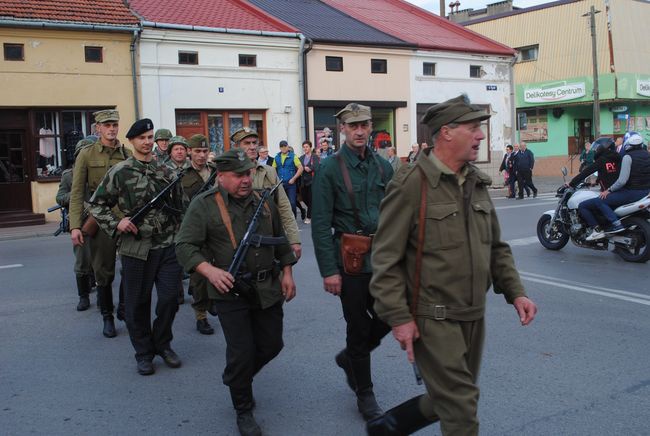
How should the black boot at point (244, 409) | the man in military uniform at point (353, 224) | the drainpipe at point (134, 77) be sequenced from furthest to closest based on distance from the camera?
the drainpipe at point (134, 77), the man in military uniform at point (353, 224), the black boot at point (244, 409)

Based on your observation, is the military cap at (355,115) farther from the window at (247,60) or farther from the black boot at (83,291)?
the window at (247,60)

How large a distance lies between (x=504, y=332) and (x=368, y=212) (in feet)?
8.04

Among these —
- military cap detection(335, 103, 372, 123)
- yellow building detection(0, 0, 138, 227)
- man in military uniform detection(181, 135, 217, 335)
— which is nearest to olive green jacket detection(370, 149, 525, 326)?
military cap detection(335, 103, 372, 123)

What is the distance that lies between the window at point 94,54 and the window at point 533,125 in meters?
25.6

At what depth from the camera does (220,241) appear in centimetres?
415

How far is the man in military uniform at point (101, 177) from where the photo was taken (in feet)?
19.5

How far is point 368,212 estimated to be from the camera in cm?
414

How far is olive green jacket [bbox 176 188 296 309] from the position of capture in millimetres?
4055

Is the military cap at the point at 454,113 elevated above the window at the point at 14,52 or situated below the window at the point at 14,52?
below

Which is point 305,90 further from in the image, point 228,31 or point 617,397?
point 617,397

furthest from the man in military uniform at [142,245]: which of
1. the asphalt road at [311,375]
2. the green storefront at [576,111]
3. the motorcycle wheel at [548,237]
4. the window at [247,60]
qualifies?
the green storefront at [576,111]

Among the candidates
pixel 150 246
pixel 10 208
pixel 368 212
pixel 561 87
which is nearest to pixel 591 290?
pixel 368 212

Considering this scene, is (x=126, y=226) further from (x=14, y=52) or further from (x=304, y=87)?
(x=304, y=87)

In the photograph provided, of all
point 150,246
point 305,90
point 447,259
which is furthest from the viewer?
point 305,90
